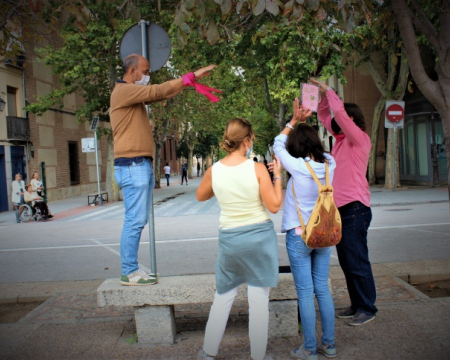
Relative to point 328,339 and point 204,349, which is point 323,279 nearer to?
point 328,339

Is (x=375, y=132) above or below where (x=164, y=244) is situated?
above

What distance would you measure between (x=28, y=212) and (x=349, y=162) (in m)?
14.6

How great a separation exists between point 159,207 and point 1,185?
7.18m

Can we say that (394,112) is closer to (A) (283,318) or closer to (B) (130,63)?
(A) (283,318)

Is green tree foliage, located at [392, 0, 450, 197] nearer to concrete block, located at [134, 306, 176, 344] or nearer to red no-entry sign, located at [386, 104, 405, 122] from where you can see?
concrete block, located at [134, 306, 176, 344]

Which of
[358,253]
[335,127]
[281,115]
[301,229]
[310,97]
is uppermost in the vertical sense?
[281,115]

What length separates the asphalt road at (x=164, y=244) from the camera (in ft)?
25.6

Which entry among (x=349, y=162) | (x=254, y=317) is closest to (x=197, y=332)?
(x=254, y=317)

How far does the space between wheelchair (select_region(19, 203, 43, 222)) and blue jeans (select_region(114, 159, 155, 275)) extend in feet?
44.2

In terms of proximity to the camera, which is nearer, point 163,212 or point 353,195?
point 353,195

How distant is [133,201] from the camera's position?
413cm

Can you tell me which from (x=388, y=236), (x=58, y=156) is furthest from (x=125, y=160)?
(x=58, y=156)

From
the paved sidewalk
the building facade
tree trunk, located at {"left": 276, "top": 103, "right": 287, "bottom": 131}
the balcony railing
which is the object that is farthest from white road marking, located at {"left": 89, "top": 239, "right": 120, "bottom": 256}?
tree trunk, located at {"left": 276, "top": 103, "right": 287, "bottom": 131}

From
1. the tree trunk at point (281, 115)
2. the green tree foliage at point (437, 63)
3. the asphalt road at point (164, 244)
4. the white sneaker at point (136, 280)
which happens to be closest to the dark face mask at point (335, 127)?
the green tree foliage at point (437, 63)
